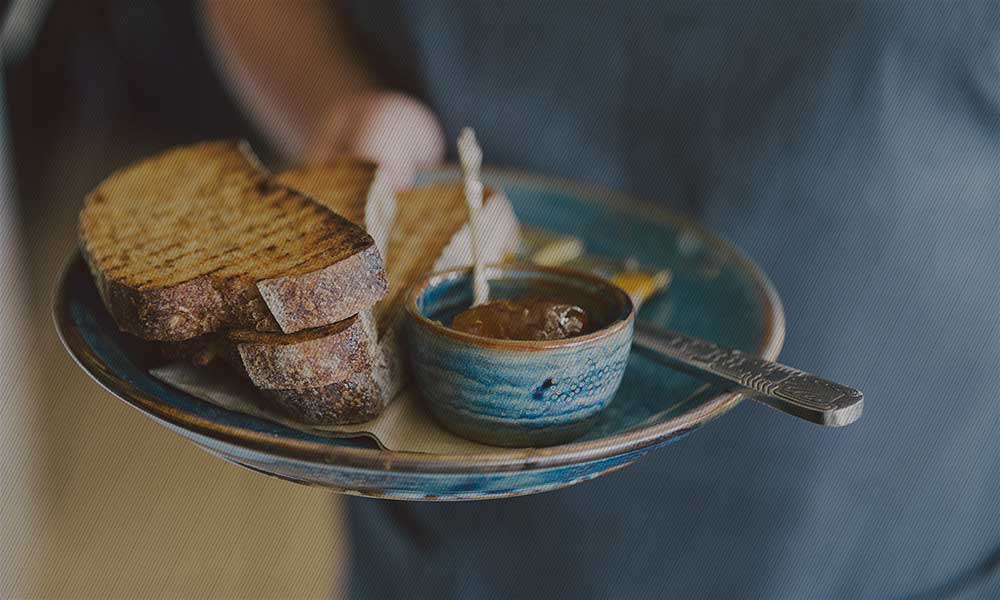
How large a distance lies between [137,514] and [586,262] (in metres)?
1.70

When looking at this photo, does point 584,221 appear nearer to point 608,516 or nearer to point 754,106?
point 754,106

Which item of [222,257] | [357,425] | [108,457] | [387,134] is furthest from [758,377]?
[108,457]

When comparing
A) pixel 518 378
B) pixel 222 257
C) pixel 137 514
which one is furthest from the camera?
pixel 137 514

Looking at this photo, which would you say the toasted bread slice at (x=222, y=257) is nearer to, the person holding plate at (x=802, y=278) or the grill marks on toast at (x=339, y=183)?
the grill marks on toast at (x=339, y=183)

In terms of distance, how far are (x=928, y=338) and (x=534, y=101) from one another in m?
0.54

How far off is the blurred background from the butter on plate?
0.68m

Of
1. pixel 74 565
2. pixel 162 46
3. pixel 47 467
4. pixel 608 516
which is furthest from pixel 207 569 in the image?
pixel 162 46

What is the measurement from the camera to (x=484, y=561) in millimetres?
1095

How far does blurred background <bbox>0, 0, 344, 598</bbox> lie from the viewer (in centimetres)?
201

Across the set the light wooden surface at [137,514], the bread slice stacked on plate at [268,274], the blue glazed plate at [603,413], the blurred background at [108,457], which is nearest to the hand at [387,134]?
the blue glazed plate at [603,413]

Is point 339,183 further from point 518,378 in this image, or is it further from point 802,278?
point 802,278

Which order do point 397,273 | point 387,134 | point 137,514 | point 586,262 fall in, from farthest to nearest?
point 137,514
point 387,134
point 586,262
point 397,273

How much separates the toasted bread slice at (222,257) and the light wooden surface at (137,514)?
100 centimetres

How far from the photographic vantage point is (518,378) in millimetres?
700
